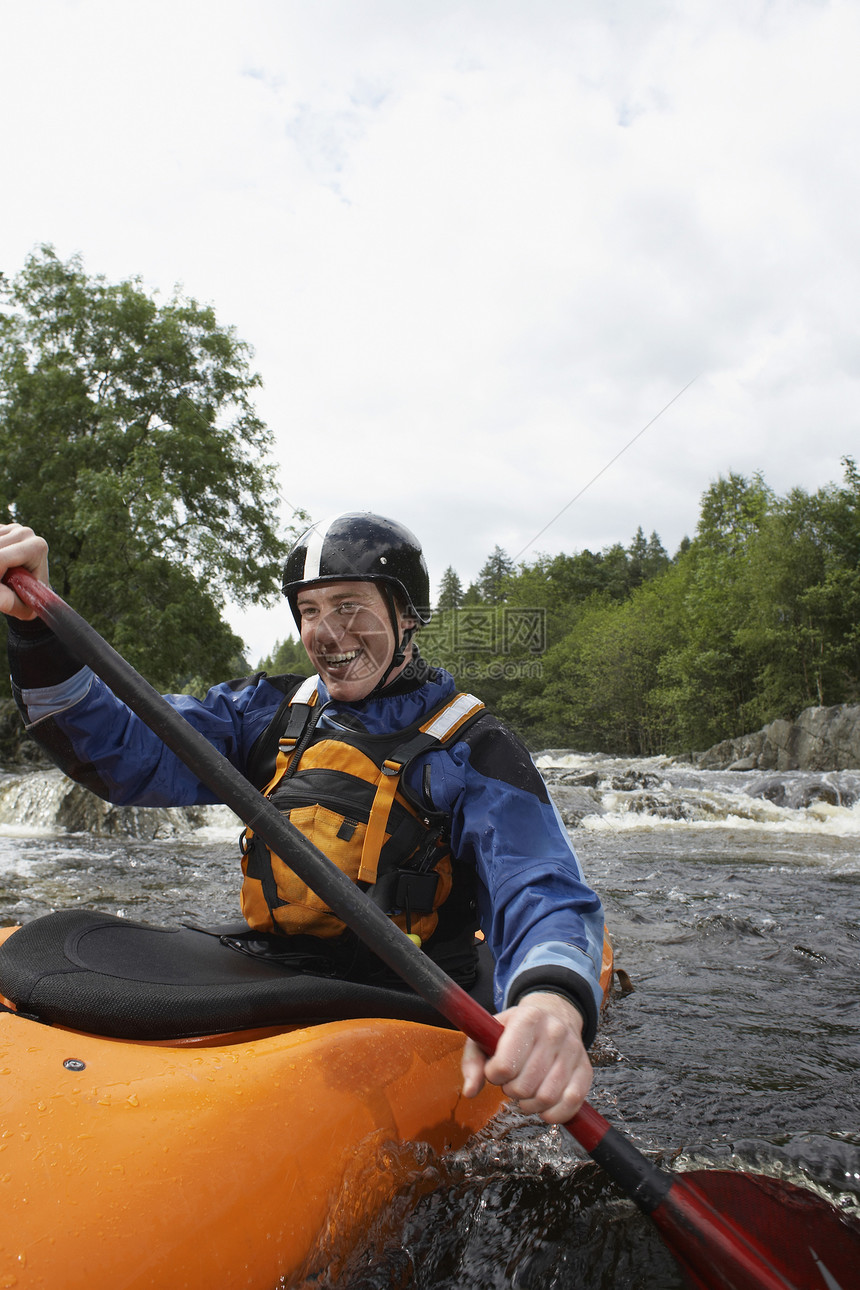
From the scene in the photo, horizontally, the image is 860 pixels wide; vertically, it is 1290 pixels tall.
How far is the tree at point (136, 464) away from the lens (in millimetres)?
15516

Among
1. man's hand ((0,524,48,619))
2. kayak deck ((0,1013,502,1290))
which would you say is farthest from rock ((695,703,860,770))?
man's hand ((0,524,48,619))

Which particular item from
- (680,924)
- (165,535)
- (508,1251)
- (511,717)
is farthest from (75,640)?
(511,717)

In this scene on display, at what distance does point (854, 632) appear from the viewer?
2603 centimetres

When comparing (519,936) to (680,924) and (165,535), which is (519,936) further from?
(165,535)

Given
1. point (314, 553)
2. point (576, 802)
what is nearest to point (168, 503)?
point (576, 802)

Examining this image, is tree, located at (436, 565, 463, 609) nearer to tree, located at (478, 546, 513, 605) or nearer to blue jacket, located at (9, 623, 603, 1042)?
tree, located at (478, 546, 513, 605)

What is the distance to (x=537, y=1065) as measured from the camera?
1.27m

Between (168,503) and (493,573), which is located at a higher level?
(493,573)

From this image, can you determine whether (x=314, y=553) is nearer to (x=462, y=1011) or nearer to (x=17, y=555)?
(x=17, y=555)

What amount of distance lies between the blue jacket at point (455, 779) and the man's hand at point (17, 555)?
0.84ft

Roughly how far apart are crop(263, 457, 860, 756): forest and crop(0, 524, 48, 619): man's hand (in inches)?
1127

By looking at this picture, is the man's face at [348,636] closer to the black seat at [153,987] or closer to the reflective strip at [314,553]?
the reflective strip at [314,553]

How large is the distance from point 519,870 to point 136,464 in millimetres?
16115

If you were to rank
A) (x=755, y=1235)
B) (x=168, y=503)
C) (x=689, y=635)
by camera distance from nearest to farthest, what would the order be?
(x=755, y=1235), (x=168, y=503), (x=689, y=635)
